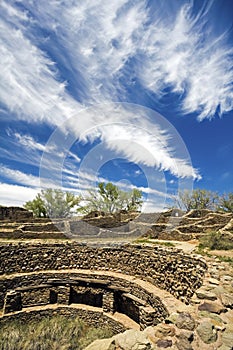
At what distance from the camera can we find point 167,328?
12.6 feet

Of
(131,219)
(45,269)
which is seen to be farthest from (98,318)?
(131,219)

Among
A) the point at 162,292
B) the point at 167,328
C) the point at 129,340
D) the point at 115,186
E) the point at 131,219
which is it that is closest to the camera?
the point at 129,340

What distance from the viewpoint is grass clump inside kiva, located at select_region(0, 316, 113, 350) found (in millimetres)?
7520

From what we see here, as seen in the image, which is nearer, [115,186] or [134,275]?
[134,275]

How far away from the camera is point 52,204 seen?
112 ft

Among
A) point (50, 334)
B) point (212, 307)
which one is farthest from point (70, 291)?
point (212, 307)

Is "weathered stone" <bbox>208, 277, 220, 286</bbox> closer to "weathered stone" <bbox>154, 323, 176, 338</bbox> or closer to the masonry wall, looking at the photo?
"weathered stone" <bbox>154, 323, 176, 338</bbox>

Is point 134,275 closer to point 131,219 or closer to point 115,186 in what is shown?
point 131,219

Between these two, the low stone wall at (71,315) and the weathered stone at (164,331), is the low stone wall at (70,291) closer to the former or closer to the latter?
the low stone wall at (71,315)

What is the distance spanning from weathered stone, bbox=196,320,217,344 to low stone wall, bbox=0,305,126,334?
6741 millimetres

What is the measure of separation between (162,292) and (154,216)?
12091 mm

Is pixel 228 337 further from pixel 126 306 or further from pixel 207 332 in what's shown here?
pixel 126 306

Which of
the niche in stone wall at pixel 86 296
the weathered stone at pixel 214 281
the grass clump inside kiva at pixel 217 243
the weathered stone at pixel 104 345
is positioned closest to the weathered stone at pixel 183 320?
the weathered stone at pixel 104 345

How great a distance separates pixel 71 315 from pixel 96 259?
270cm
